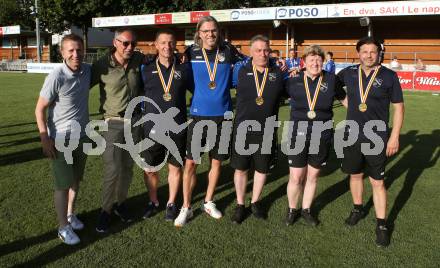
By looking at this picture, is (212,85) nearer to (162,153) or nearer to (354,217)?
(162,153)

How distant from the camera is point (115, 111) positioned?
4.12 metres

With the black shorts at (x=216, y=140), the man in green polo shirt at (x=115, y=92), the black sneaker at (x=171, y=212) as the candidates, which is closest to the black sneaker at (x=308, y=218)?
→ the black shorts at (x=216, y=140)

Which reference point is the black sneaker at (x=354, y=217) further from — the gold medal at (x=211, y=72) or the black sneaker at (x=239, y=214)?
the gold medal at (x=211, y=72)

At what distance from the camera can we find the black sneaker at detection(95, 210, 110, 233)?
4230mm

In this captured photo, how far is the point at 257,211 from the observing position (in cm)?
468

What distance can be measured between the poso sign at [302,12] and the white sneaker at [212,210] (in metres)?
21.9

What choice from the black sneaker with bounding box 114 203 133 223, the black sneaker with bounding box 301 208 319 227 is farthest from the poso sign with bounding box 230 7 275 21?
the black sneaker with bounding box 114 203 133 223

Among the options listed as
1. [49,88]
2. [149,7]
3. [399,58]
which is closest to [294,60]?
[49,88]

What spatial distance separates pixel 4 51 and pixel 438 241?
172ft

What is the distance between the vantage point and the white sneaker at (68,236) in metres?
3.93

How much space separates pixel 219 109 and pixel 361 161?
1.60 metres

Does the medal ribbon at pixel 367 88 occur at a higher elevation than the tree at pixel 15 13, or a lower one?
lower

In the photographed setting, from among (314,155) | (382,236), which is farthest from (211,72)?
(382,236)

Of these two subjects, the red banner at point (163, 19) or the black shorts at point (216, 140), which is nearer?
the black shorts at point (216, 140)
